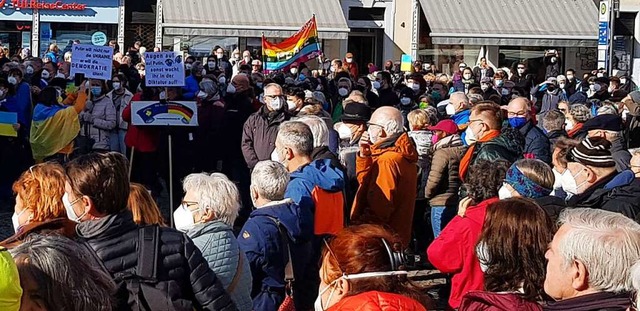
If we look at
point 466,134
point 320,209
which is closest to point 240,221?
point 466,134

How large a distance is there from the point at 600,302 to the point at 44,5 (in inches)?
1032

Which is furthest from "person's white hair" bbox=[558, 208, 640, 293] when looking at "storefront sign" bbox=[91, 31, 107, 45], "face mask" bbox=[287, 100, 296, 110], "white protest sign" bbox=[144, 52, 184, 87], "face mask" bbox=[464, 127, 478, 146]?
"storefront sign" bbox=[91, 31, 107, 45]

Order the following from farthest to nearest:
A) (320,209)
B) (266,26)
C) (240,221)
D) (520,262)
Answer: (266,26), (240,221), (320,209), (520,262)

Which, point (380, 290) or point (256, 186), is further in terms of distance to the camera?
point (256, 186)

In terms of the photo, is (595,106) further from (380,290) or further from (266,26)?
(266,26)

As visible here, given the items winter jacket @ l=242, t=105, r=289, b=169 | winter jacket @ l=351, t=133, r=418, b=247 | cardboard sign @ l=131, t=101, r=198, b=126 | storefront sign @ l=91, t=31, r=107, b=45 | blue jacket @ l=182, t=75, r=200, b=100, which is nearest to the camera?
winter jacket @ l=351, t=133, r=418, b=247

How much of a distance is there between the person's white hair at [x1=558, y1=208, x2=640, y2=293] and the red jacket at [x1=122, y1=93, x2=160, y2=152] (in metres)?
8.71

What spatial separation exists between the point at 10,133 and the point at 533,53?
22424mm

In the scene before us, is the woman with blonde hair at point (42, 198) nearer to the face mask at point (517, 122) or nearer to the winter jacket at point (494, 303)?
the winter jacket at point (494, 303)

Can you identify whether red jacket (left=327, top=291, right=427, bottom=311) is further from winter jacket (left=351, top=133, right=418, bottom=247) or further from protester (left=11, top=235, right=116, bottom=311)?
winter jacket (left=351, top=133, right=418, bottom=247)

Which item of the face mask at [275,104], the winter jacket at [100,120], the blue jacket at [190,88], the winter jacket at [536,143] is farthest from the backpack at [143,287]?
the winter jacket at [100,120]

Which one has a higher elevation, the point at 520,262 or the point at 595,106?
the point at 595,106

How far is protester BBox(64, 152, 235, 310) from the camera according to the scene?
410 centimetres

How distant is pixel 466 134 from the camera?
27.4 feet
